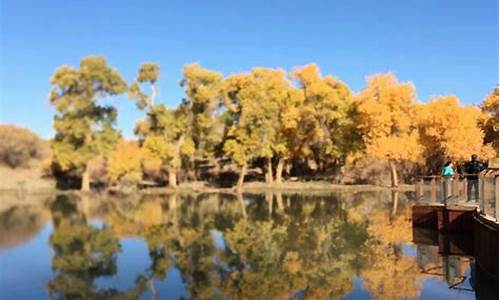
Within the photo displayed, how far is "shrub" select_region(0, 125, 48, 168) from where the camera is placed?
71.1 metres

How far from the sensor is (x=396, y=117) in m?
51.9

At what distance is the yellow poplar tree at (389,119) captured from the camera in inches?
2007

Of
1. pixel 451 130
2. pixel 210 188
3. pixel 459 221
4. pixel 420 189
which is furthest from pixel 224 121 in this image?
pixel 459 221

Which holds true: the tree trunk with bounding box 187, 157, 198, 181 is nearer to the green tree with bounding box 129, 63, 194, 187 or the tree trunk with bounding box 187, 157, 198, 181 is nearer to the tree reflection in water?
the green tree with bounding box 129, 63, 194, 187

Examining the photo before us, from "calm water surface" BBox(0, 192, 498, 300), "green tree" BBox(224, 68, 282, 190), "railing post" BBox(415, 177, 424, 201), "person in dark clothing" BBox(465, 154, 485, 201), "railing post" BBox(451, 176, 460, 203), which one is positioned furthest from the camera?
"green tree" BBox(224, 68, 282, 190)

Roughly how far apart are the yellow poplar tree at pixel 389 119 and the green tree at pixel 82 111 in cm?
2555

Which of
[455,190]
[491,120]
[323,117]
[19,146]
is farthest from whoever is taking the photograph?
[19,146]

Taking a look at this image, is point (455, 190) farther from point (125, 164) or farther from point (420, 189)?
point (125, 164)

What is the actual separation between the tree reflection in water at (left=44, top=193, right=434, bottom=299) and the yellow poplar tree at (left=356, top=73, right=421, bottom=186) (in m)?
19.1

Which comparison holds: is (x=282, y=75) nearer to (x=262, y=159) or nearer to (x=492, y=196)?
(x=262, y=159)

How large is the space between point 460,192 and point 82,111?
4708 cm

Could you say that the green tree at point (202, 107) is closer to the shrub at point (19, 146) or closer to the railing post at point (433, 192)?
the shrub at point (19, 146)

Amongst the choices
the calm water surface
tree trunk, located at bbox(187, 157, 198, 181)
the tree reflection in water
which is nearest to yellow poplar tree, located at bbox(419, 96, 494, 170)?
the tree reflection in water

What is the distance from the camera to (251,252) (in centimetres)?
1830
